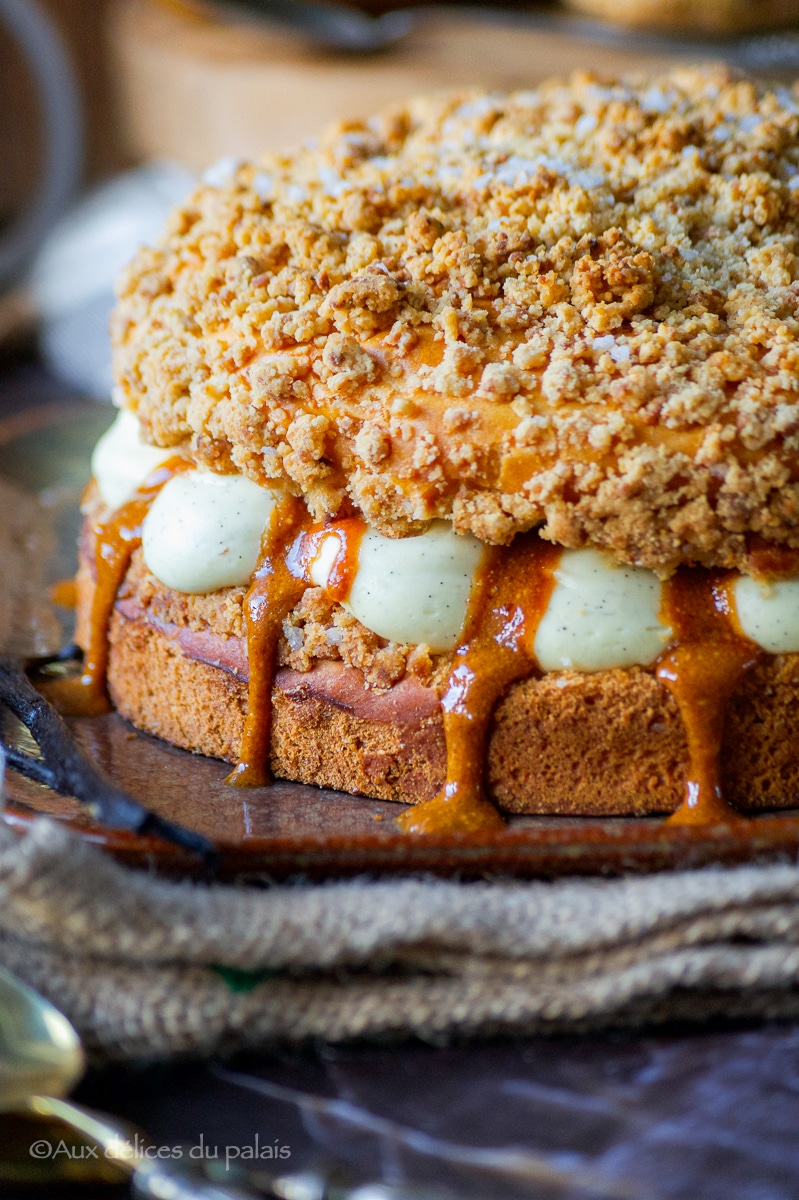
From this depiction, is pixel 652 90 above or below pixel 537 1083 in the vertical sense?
above

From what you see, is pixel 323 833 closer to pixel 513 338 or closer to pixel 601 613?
pixel 601 613

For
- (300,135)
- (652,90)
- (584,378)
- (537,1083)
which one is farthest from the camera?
(300,135)

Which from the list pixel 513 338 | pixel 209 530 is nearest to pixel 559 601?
pixel 513 338

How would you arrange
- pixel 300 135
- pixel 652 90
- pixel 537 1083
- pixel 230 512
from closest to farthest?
1. pixel 537 1083
2. pixel 230 512
3. pixel 652 90
4. pixel 300 135

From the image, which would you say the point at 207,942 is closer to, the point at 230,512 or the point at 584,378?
the point at 230,512

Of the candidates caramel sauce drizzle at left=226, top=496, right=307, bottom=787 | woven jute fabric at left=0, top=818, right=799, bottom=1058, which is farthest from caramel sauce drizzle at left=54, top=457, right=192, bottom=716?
woven jute fabric at left=0, top=818, right=799, bottom=1058

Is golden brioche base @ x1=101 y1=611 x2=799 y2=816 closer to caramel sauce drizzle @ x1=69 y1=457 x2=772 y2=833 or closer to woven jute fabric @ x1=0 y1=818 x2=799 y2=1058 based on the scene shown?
caramel sauce drizzle @ x1=69 y1=457 x2=772 y2=833

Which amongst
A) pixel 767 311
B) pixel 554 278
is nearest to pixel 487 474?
pixel 554 278
